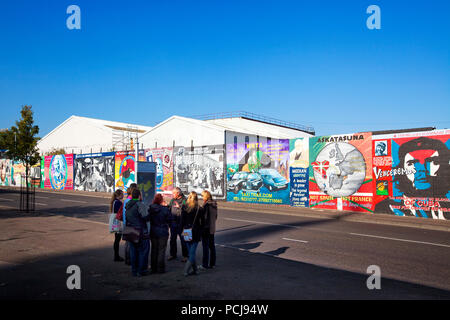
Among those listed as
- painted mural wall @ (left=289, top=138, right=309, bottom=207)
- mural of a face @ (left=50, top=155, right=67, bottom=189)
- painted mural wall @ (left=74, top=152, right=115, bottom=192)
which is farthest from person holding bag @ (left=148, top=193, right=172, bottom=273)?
mural of a face @ (left=50, top=155, right=67, bottom=189)

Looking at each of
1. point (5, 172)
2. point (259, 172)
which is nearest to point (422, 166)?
point (259, 172)

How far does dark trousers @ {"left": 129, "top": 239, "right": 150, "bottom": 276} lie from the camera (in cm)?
696

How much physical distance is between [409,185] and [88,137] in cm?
4637

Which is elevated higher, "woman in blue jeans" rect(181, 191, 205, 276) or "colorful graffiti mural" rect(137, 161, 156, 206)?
"colorful graffiti mural" rect(137, 161, 156, 206)

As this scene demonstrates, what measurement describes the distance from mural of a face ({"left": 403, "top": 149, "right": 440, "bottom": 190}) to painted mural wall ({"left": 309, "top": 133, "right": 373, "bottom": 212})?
2012 mm

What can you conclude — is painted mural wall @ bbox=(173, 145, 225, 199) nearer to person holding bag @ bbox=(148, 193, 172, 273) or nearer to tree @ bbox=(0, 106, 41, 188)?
tree @ bbox=(0, 106, 41, 188)

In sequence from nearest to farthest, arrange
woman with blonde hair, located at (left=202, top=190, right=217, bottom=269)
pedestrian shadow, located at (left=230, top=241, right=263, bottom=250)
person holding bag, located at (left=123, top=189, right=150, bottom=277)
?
person holding bag, located at (left=123, top=189, right=150, bottom=277), woman with blonde hair, located at (left=202, top=190, right=217, bottom=269), pedestrian shadow, located at (left=230, top=241, right=263, bottom=250)

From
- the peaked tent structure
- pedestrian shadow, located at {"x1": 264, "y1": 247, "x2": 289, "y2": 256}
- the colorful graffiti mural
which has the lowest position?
pedestrian shadow, located at {"x1": 264, "y1": 247, "x2": 289, "y2": 256}

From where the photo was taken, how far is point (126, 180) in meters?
33.8

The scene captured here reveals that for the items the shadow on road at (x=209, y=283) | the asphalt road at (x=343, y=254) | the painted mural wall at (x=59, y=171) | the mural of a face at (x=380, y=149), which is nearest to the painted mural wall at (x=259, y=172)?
the mural of a face at (x=380, y=149)

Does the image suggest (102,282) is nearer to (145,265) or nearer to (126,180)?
(145,265)

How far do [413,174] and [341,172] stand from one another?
375 cm

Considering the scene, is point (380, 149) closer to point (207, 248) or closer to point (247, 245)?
point (247, 245)
